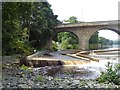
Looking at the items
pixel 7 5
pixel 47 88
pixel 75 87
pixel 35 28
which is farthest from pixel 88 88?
pixel 35 28

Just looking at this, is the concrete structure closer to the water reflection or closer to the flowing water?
the flowing water

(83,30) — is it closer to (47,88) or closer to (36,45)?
(36,45)

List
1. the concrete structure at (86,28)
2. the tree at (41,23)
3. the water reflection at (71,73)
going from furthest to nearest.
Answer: the concrete structure at (86,28), the tree at (41,23), the water reflection at (71,73)

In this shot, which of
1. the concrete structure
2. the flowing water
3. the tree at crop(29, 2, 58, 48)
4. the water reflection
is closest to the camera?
the water reflection

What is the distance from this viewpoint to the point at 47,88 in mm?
5270

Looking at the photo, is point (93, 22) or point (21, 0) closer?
point (21, 0)

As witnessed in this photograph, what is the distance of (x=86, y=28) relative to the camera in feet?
114

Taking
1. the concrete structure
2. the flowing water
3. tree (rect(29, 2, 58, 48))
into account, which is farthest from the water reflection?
the concrete structure

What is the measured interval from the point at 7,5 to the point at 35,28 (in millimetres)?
14858

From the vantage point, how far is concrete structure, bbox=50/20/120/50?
110 ft

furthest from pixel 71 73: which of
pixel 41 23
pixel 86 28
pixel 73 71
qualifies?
pixel 86 28

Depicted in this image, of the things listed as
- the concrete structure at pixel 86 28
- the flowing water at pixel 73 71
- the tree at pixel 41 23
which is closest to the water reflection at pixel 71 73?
the flowing water at pixel 73 71

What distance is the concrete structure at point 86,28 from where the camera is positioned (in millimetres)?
33531

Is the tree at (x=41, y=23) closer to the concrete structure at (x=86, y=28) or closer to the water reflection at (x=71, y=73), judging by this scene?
the concrete structure at (x=86, y=28)
